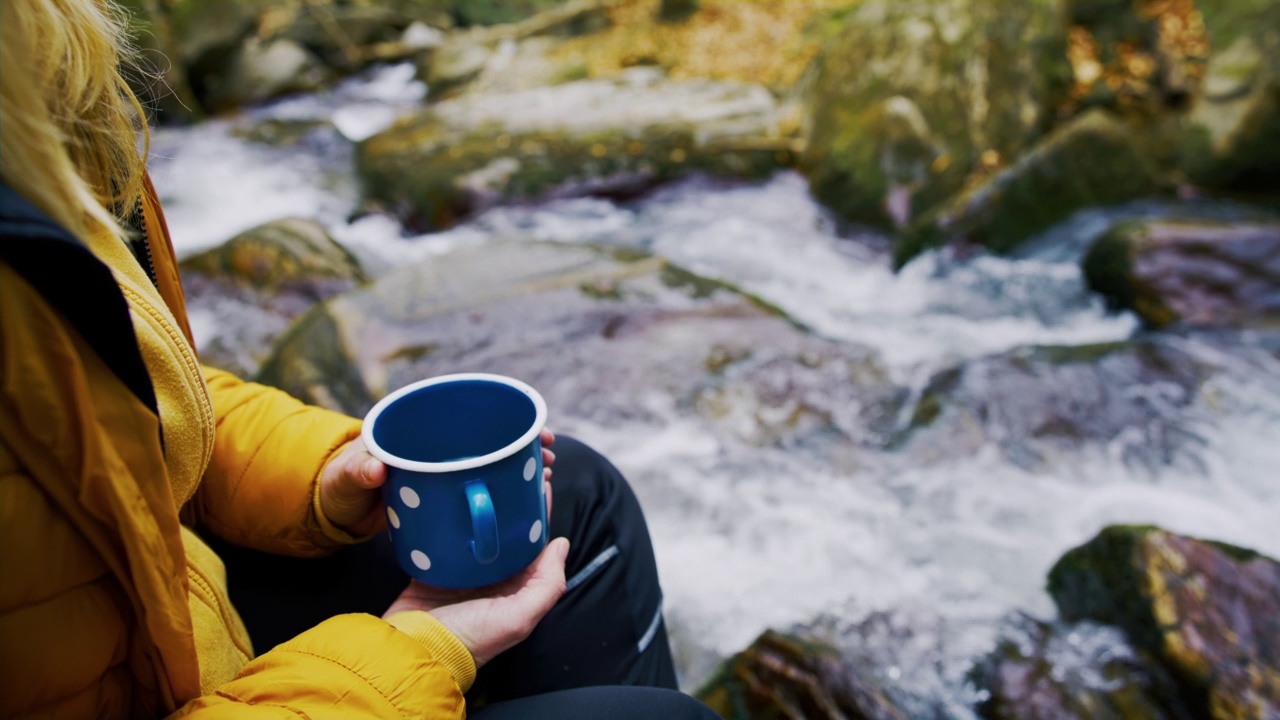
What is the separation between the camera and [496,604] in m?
1.26

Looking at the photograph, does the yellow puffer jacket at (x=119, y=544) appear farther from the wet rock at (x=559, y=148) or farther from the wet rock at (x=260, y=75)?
the wet rock at (x=260, y=75)

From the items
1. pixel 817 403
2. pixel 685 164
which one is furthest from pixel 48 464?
pixel 685 164

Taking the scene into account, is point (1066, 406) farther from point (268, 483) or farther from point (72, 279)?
point (72, 279)

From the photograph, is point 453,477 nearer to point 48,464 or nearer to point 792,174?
point 48,464

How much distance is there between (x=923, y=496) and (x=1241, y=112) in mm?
4061

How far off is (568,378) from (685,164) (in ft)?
12.2

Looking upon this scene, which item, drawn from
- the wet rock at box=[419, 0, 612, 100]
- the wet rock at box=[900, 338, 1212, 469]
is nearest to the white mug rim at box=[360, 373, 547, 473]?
the wet rock at box=[900, 338, 1212, 469]

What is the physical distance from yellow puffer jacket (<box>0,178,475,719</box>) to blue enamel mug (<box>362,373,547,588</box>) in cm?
11

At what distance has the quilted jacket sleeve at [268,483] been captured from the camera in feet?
4.65

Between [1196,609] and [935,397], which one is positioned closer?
[1196,609]

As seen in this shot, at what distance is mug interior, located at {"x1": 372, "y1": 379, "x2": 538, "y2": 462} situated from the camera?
132 cm

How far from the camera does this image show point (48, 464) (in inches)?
32.9

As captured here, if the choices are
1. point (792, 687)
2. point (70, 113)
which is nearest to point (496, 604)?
point (70, 113)

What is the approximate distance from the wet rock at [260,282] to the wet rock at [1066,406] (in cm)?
305
